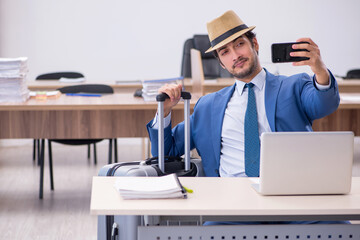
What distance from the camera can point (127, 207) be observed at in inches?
62.4

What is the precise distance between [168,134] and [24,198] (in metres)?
2.06

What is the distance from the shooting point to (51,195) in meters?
4.14

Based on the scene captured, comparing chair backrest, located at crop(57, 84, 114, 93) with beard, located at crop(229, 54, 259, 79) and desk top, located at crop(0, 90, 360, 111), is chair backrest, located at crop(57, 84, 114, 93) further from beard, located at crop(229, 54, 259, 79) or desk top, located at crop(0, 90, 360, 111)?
beard, located at crop(229, 54, 259, 79)

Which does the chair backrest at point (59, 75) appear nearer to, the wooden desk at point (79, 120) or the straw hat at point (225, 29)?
the wooden desk at point (79, 120)

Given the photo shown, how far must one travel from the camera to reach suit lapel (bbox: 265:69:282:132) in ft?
7.56

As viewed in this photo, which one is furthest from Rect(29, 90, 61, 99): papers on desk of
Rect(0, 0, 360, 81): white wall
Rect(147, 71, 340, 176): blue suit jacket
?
Rect(0, 0, 360, 81): white wall

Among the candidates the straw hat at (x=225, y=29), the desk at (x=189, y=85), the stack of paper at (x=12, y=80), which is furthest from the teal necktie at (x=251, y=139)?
the desk at (x=189, y=85)

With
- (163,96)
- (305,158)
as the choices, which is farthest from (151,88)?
(305,158)

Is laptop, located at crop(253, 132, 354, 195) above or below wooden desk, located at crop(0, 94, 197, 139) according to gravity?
above

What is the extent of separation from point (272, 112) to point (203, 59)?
3560 millimetres

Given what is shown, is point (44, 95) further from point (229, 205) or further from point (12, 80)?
point (229, 205)

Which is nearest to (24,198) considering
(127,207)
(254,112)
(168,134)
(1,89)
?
(1,89)

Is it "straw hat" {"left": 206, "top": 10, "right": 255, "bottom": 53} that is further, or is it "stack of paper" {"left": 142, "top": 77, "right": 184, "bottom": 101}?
"stack of paper" {"left": 142, "top": 77, "right": 184, "bottom": 101}

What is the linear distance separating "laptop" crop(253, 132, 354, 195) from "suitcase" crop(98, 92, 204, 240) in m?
0.47
